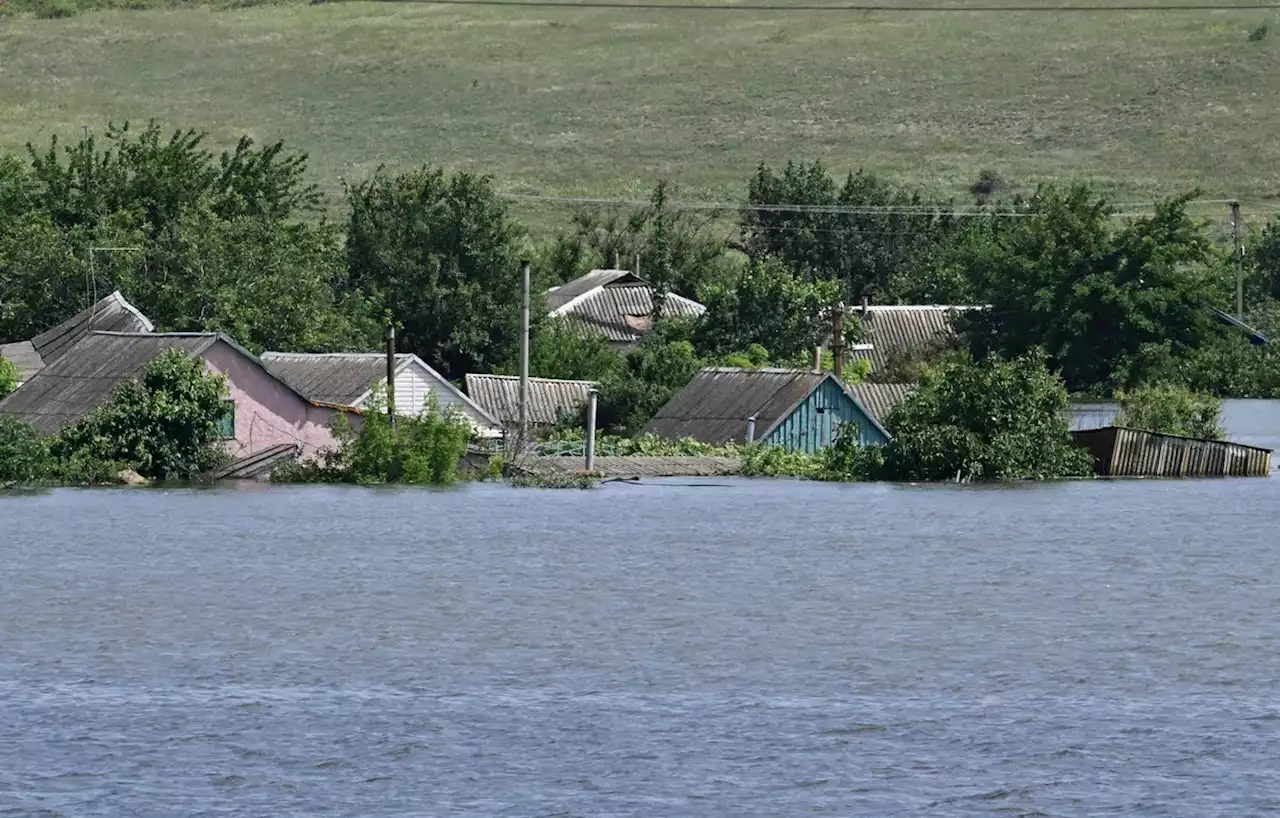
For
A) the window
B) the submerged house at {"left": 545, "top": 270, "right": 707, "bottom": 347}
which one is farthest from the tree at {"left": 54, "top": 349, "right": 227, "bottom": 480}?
the submerged house at {"left": 545, "top": 270, "right": 707, "bottom": 347}

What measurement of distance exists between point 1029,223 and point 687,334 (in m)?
14.5

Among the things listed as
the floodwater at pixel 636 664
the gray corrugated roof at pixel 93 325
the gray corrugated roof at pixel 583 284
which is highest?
the gray corrugated roof at pixel 583 284

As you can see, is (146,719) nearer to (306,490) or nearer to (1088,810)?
(1088,810)

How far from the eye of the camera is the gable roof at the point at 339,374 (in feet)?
178

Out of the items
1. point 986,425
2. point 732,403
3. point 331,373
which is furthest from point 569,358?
point 986,425

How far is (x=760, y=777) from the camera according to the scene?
1833cm

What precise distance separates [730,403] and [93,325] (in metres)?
15.8

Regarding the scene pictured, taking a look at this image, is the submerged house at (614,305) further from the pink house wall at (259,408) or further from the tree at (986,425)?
the tree at (986,425)

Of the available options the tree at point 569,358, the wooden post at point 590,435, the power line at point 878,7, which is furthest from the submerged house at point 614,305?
the power line at point 878,7

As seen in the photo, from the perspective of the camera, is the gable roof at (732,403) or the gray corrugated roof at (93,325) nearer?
the gable roof at (732,403)

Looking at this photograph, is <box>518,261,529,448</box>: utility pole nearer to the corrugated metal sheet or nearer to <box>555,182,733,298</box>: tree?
the corrugated metal sheet

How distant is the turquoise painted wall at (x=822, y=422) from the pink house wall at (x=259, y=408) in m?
10.3

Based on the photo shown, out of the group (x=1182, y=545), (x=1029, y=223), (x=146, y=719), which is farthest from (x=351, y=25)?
(x=146, y=719)

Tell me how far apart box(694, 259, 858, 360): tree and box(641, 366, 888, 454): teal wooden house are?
15.1 meters
